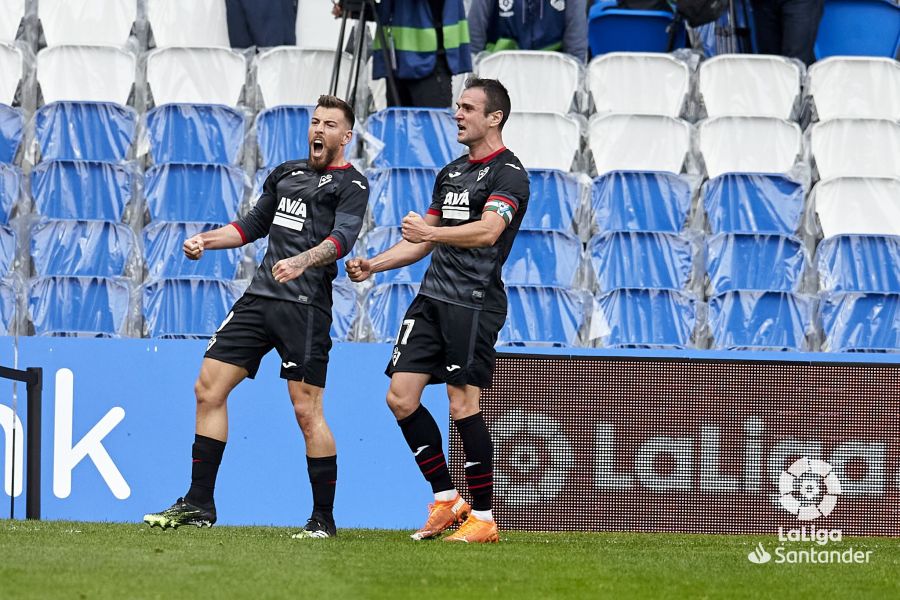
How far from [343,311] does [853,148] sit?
12.1 feet

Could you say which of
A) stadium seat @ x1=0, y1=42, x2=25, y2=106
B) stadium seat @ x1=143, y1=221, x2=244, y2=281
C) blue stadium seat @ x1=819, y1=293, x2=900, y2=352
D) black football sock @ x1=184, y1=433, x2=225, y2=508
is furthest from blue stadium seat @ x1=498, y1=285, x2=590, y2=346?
stadium seat @ x1=0, y1=42, x2=25, y2=106

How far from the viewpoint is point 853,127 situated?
9.20 metres

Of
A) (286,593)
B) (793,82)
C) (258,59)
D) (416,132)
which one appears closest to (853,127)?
(793,82)

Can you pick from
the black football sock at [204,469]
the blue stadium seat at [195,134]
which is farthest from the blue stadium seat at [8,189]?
the black football sock at [204,469]

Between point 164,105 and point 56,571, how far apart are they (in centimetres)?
538

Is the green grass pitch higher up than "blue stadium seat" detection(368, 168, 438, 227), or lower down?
lower down

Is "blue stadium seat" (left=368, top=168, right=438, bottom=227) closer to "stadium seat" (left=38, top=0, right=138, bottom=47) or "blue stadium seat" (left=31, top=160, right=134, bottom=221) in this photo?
"blue stadium seat" (left=31, top=160, right=134, bottom=221)

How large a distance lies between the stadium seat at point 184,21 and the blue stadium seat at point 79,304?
257 cm

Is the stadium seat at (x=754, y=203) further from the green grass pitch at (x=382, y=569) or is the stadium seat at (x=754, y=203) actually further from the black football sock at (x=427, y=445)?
the black football sock at (x=427, y=445)

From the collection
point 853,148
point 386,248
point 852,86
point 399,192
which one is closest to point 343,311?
point 386,248

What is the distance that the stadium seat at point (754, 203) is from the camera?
8703 mm

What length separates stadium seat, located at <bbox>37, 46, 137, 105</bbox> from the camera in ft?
30.7

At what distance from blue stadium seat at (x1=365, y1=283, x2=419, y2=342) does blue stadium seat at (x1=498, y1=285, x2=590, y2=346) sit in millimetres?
612

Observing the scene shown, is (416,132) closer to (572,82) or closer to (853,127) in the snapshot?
(572,82)
